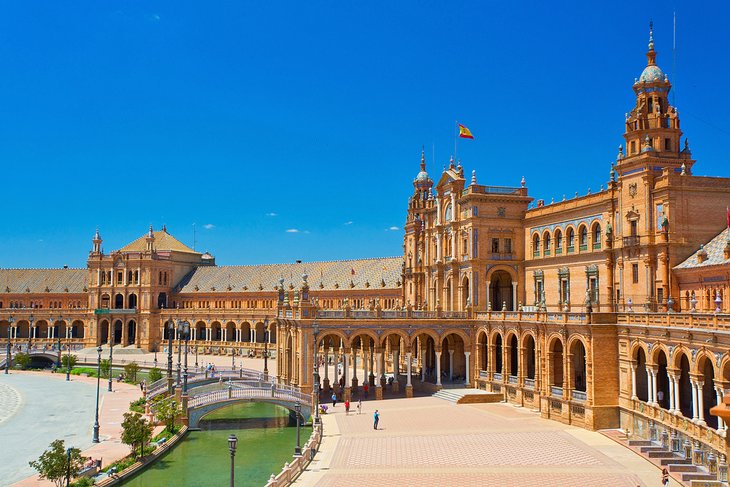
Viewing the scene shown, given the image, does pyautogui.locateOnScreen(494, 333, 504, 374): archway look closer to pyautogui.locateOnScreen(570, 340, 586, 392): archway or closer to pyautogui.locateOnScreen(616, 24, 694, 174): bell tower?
pyautogui.locateOnScreen(570, 340, 586, 392): archway

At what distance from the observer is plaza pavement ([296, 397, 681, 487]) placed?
37.6 metres

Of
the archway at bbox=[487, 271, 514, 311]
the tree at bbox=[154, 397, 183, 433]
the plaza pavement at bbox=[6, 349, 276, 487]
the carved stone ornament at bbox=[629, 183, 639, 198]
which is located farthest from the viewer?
the archway at bbox=[487, 271, 514, 311]

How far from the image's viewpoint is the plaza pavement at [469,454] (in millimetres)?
37625

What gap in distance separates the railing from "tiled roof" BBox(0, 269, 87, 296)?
101m

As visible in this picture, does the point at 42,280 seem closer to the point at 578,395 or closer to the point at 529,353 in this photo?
the point at 529,353

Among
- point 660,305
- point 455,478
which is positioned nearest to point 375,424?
point 455,478

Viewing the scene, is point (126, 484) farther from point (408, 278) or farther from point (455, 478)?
point (408, 278)

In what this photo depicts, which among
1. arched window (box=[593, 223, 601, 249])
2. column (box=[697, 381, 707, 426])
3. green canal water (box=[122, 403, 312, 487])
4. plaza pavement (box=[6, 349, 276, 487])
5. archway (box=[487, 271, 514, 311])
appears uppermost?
arched window (box=[593, 223, 601, 249])

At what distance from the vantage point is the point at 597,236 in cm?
5850

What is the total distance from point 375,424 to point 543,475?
1481 cm

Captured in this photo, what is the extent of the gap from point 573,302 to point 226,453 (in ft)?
98.1

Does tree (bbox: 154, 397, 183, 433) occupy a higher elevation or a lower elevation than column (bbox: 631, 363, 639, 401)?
lower

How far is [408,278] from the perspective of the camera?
85062 mm

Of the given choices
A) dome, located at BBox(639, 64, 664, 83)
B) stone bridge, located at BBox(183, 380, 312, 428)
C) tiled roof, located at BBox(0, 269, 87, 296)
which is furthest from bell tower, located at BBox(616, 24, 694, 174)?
tiled roof, located at BBox(0, 269, 87, 296)
